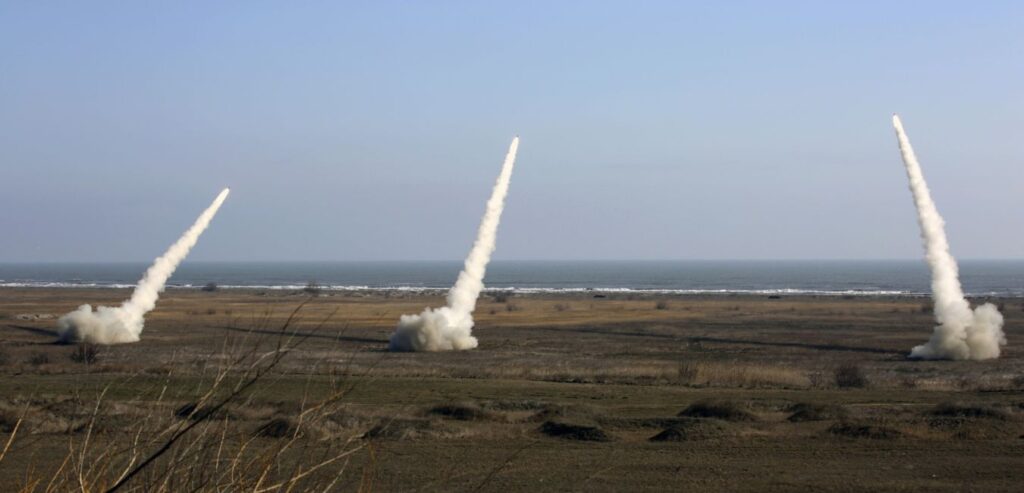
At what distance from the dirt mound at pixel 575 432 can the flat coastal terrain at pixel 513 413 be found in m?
0.05

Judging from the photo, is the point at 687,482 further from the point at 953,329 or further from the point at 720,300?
the point at 720,300

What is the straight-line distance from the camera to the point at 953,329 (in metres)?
43.7

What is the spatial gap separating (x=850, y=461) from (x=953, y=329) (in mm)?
28437

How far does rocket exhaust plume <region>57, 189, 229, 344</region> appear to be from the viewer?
4866cm

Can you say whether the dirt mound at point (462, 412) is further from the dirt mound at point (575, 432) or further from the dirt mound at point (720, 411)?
the dirt mound at point (720, 411)

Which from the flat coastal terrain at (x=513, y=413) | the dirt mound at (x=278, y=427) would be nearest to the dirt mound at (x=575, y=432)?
the flat coastal terrain at (x=513, y=413)

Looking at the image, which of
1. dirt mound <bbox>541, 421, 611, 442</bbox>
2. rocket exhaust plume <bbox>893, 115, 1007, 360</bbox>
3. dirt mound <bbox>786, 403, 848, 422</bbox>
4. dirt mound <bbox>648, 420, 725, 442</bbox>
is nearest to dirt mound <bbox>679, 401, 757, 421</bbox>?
dirt mound <bbox>786, 403, 848, 422</bbox>

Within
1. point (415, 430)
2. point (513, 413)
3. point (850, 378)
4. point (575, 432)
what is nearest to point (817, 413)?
point (575, 432)

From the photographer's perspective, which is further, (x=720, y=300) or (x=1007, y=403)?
(x=720, y=300)

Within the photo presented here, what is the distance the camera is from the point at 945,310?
148 ft

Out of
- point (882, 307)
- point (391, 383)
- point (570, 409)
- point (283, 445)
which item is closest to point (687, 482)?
point (570, 409)

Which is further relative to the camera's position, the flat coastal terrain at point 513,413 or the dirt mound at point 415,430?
the dirt mound at point 415,430

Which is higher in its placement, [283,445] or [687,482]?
[283,445]

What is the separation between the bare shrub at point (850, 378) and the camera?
107 ft
